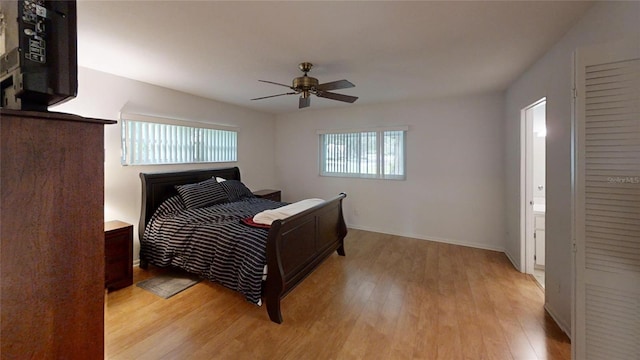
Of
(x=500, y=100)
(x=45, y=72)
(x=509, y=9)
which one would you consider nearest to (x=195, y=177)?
(x=45, y=72)

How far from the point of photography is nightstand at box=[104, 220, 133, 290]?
8.62 ft

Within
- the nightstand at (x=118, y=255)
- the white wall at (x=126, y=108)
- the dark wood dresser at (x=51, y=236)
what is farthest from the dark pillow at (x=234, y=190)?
the dark wood dresser at (x=51, y=236)

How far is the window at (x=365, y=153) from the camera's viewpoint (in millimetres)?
4625

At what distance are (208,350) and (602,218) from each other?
2543 mm

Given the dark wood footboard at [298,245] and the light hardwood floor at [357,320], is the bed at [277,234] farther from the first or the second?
the light hardwood floor at [357,320]

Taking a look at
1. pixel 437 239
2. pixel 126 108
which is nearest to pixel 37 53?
pixel 126 108

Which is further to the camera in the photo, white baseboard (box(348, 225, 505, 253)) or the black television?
white baseboard (box(348, 225, 505, 253))

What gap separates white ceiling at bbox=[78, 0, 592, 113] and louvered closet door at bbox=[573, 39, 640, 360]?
725 mm

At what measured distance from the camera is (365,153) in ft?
16.1

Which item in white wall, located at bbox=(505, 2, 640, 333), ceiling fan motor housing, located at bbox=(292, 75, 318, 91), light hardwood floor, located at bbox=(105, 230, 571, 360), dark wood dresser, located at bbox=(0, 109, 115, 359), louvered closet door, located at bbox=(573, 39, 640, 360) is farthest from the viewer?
ceiling fan motor housing, located at bbox=(292, 75, 318, 91)

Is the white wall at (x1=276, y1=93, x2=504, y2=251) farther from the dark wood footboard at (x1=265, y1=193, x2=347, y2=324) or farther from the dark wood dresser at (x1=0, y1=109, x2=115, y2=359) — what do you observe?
the dark wood dresser at (x1=0, y1=109, x2=115, y2=359)

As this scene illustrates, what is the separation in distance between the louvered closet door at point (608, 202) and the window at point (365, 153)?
3.14 meters

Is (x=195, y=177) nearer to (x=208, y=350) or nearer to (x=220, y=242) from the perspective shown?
(x=220, y=242)

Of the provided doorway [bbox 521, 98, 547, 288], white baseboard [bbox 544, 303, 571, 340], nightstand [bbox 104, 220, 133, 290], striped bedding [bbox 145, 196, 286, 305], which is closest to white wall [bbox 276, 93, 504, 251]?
doorway [bbox 521, 98, 547, 288]
